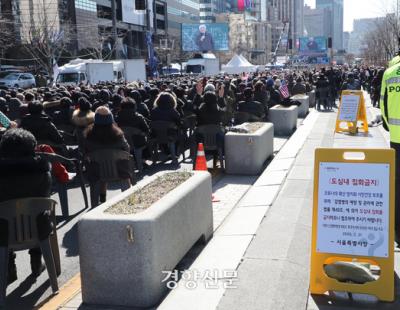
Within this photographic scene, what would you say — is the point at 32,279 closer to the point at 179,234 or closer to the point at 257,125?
the point at 179,234

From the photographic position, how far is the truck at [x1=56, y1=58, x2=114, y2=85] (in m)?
36.7

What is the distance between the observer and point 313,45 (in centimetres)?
11956

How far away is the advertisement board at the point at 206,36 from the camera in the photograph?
70.3 metres

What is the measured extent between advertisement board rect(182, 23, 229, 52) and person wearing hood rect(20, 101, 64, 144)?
62.2 meters

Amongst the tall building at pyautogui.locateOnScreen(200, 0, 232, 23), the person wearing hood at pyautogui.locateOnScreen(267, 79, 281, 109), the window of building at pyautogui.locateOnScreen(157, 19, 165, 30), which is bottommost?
the person wearing hood at pyautogui.locateOnScreen(267, 79, 281, 109)

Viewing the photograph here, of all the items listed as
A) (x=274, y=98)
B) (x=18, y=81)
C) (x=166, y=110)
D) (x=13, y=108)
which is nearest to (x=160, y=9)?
(x=18, y=81)

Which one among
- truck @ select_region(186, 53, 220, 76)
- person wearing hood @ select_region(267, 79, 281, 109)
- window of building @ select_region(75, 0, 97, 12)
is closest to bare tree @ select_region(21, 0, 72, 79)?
window of building @ select_region(75, 0, 97, 12)

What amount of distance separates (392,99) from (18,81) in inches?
1658

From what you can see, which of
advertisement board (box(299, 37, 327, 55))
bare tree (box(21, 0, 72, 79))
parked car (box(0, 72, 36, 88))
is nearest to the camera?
parked car (box(0, 72, 36, 88))

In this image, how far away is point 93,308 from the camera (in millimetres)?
5043

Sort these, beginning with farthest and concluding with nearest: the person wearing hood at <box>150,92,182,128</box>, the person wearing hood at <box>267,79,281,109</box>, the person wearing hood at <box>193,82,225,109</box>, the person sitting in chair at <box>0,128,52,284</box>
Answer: the person wearing hood at <box>267,79,281,109</box> → the person wearing hood at <box>193,82,225,109</box> → the person wearing hood at <box>150,92,182,128</box> → the person sitting in chair at <box>0,128,52,284</box>

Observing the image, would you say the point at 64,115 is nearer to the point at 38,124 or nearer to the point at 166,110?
the point at 166,110

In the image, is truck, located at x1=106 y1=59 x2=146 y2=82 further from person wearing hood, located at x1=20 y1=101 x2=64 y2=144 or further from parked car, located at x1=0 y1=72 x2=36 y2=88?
person wearing hood, located at x1=20 y1=101 x2=64 y2=144

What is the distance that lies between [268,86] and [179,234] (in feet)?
59.4
